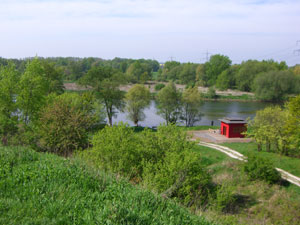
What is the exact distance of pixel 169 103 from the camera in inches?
1603

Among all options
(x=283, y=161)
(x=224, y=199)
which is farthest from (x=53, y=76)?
(x=224, y=199)

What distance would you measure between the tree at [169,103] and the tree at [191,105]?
1.02 metres

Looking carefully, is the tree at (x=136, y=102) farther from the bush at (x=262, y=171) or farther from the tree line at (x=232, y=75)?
the bush at (x=262, y=171)

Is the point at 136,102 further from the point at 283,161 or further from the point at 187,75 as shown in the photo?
the point at 187,75

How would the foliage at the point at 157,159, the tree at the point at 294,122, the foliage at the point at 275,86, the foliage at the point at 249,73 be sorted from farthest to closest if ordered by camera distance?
the foliage at the point at 249,73, the foliage at the point at 275,86, the tree at the point at 294,122, the foliage at the point at 157,159

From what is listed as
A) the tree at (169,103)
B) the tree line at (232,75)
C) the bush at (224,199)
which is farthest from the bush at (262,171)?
the tree line at (232,75)

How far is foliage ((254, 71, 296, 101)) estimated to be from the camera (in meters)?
60.1

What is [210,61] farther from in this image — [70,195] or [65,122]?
[70,195]

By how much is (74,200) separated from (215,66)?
88.6m

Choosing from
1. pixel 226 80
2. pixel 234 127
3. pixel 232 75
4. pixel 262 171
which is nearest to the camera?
pixel 262 171

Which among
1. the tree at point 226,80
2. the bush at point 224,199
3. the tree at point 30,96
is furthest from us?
the tree at point 226,80

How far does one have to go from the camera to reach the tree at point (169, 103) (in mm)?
40438

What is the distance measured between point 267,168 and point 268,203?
7.71ft

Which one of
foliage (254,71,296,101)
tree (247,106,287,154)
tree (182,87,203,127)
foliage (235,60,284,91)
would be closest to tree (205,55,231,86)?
foliage (235,60,284,91)
